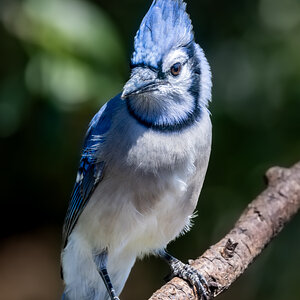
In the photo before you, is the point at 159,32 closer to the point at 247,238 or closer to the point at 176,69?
the point at 176,69

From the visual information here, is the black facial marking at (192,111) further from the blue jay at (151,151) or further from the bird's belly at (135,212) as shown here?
the bird's belly at (135,212)

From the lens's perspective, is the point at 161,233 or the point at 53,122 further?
the point at 53,122

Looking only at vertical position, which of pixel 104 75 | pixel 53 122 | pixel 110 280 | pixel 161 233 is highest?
pixel 104 75

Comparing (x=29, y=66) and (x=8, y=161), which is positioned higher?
(x=29, y=66)

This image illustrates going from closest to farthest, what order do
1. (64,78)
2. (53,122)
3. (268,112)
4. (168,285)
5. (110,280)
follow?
(168,285)
(110,280)
(64,78)
(53,122)
(268,112)

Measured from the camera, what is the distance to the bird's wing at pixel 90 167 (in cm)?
338

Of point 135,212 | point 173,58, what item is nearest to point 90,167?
point 135,212

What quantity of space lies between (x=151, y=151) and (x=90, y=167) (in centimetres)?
38

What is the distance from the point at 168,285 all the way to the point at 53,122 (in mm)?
1485

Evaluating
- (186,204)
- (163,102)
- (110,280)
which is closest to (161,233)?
(186,204)

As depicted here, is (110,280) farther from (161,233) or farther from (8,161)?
(8,161)

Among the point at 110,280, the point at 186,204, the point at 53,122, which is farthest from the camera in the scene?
the point at 53,122

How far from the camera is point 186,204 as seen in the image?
3.41 meters

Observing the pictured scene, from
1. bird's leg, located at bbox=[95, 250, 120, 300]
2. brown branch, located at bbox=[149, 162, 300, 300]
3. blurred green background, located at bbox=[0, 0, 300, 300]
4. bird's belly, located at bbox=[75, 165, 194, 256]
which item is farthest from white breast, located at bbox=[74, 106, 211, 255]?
blurred green background, located at bbox=[0, 0, 300, 300]
